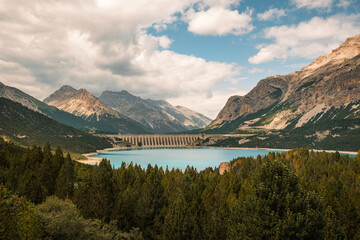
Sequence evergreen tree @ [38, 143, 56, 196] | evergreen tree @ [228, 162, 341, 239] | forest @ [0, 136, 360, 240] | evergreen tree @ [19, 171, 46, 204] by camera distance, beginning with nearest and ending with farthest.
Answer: evergreen tree @ [228, 162, 341, 239], forest @ [0, 136, 360, 240], evergreen tree @ [19, 171, 46, 204], evergreen tree @ [38, 143, 56, 196]

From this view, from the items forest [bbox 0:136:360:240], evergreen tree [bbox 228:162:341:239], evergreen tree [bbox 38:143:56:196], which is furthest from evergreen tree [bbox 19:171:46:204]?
evergreen tree [bbox 228:162:341:239]

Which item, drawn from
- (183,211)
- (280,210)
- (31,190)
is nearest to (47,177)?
(31,190)

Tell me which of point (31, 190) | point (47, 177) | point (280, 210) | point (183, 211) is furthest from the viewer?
point (47, 177)

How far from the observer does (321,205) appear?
972 inches

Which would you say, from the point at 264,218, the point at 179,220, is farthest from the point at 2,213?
the point at 264,218

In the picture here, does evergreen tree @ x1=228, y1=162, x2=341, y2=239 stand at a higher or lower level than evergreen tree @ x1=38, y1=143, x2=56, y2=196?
higher

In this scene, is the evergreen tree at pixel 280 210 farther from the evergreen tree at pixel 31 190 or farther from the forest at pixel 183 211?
the evergreen tree at pixel 31 190

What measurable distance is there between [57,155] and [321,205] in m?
79.8

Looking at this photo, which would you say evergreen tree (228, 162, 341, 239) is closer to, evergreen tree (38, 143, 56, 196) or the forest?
the forest

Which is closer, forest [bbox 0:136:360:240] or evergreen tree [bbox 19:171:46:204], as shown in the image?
forest [bbox 0:136:360:240]

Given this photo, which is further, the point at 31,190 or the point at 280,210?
the point at 31,190

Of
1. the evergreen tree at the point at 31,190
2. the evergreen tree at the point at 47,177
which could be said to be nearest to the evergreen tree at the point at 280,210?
the evergreen tree at the point at 31,190

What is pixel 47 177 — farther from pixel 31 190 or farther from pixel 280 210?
pixel 280 210

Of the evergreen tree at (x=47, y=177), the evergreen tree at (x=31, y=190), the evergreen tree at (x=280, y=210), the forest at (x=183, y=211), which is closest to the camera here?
the evergreen tree at (x=280, y=210)
